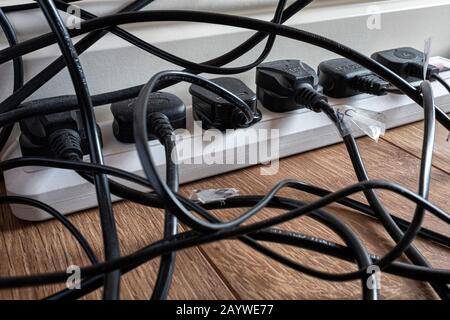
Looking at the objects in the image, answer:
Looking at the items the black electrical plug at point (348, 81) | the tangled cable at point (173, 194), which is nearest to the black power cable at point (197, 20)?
the tangled cable at point (173, 194)

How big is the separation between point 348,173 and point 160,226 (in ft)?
0.55

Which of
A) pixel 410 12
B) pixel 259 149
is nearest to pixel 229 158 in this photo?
pixel 259 149

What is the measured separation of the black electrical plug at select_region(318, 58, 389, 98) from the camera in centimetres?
44

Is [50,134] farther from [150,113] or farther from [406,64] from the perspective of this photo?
[406,64]

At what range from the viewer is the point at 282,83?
16.1 inches

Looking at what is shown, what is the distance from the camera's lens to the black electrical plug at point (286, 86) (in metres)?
0.40

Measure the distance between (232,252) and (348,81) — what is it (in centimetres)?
22

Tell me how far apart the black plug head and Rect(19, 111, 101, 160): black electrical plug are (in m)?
0.17

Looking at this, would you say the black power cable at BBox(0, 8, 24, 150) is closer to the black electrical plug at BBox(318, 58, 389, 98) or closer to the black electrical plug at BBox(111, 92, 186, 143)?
the black electrical plug at BBox(111, 92, 186, 143)

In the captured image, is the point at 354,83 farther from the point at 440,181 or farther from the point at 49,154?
the point at 49,154

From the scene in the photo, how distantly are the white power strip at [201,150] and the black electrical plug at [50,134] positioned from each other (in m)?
0.02

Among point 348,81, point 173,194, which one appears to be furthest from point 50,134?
point 348,81

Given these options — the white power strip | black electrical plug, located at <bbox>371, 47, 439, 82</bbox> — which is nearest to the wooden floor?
the white power strip

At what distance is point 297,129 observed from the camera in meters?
0.41
